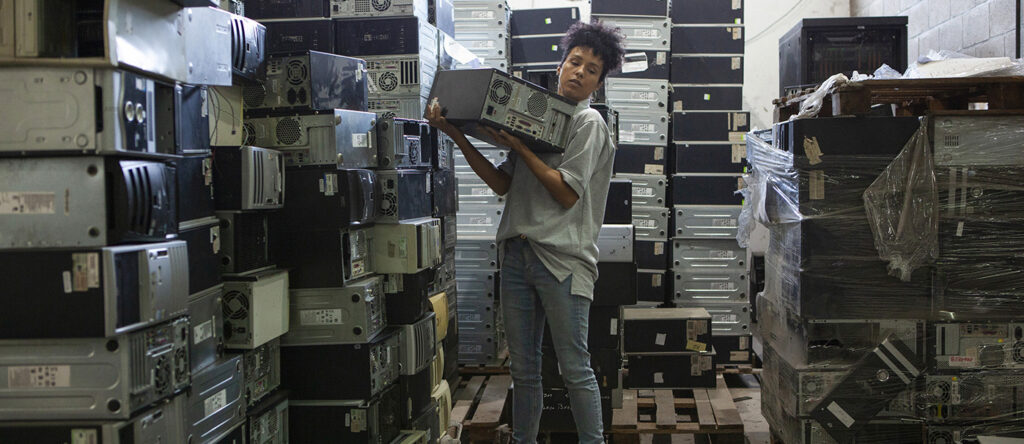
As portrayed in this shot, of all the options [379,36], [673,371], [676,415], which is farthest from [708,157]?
[379,36]

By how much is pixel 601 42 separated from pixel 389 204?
3.66 ft

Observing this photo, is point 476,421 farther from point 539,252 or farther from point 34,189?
point 34,189

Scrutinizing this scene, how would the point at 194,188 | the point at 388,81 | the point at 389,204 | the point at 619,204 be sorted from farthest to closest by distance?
the point at 388,81 → the point at 619,204 → the point at 389,204 → the point at 194,188

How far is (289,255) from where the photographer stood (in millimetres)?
2949

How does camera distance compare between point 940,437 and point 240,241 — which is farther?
point 940,437

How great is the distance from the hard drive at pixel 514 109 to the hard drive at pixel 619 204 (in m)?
1.32

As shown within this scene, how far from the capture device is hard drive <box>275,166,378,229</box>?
289 centimetres

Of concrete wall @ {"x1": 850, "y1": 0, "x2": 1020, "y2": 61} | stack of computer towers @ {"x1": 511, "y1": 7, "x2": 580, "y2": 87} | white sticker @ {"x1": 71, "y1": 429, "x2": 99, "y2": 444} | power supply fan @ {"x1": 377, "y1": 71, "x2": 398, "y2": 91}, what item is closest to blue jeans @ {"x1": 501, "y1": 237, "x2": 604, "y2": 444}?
white sticker @ {"x1": 71, "y1": 429, "x2": 99, "y2": 444}

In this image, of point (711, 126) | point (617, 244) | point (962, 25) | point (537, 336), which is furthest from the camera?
point (711, 126)

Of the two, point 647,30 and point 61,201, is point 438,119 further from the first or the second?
point 647,30

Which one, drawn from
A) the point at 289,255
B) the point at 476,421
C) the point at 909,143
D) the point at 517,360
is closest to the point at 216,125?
the point at 289,255

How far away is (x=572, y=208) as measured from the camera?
2625 mm

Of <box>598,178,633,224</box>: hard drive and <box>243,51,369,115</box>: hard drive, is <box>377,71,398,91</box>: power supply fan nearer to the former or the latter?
<box>243,51,369,115</box>: hard drive

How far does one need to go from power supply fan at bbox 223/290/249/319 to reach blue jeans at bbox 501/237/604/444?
861 mm
